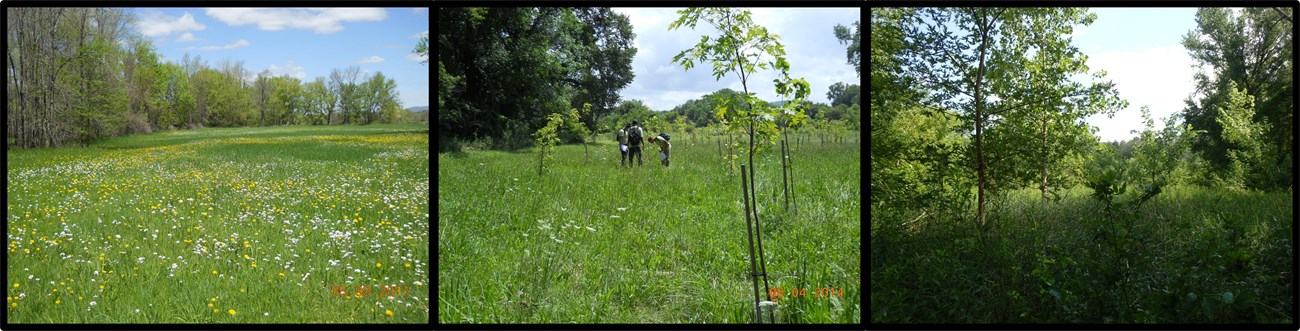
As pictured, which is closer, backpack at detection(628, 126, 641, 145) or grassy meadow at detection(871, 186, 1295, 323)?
grassy meadow at detection(871, 186, 1295, 323)

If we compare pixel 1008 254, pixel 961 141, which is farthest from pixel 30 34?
pixel 1008 254

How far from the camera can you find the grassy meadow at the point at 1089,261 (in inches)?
114

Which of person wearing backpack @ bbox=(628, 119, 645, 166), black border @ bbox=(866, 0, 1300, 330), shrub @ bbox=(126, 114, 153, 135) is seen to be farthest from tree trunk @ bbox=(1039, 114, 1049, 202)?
shrub @ bbox=(126, 114, 153, 135)

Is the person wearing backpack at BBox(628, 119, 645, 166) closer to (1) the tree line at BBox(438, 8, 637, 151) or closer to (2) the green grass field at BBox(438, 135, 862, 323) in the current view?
(2) the green grass field at BBox(438, 135, 862, 323)

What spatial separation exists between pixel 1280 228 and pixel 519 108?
3.84 metres

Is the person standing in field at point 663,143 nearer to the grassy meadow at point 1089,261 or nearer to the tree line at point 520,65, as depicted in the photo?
the tree line at point 520,65

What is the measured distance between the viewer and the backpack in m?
3.47

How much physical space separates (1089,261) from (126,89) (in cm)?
483

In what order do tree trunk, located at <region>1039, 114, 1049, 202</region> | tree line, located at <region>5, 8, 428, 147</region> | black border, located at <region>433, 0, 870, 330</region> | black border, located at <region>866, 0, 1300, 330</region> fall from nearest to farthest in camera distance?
black border, located at <region>433, 0, 870, 330</region> < black border, located at <region>866, 0, 1300, 330</region> < tree line, located at <region>5, 8, 428, 147</region> < tree trunk, located at <region>1039, 114, 1049, 202</region>

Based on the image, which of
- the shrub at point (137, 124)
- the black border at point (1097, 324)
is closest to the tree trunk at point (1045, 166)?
the black border at point (1097, 324)

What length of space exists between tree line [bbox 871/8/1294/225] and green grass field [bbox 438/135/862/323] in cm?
34

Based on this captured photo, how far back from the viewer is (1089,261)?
2.96 meters

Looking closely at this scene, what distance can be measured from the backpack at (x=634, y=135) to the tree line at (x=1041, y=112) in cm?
125

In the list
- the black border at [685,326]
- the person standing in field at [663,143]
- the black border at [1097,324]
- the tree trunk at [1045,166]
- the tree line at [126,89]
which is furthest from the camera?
the person standing in field at [663,143]
